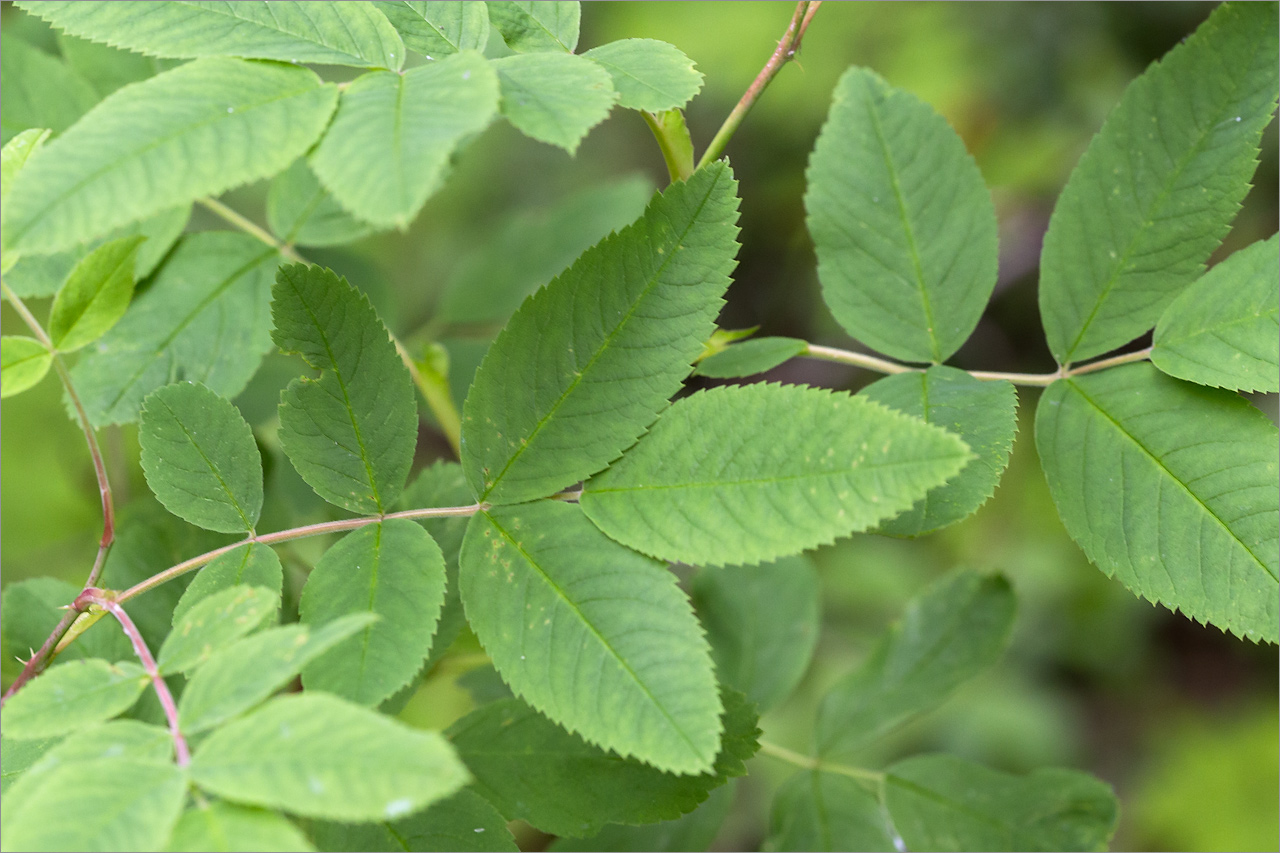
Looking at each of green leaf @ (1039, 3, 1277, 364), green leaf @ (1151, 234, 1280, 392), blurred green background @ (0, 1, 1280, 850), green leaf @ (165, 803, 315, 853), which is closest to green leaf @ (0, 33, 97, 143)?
green leaf @ (165, 803, 315, 853)

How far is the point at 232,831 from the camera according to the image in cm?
69

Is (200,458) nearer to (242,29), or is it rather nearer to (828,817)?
(242,29)

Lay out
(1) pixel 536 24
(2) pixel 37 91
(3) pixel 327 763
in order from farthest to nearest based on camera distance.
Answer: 1. (2) pixel 37 91
2. (1) pixel 536 24
3. (3) pixel 327 763

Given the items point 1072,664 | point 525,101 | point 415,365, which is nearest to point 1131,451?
point 525,101

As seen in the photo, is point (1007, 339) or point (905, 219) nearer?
point (905, 219)

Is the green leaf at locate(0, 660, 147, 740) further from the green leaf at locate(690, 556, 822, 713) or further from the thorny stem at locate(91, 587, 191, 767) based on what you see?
the green leaf at locate(690, 556, 822, 713)

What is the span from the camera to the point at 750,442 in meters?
0.92

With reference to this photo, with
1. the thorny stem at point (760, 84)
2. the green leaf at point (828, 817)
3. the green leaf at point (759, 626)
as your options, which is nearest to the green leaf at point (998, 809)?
the green leaf at point (828, 817)

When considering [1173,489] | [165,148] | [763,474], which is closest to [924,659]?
[1173,489]

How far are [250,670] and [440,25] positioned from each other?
26.2 inches

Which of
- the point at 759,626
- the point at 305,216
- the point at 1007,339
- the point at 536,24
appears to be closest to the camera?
the point at 536,24

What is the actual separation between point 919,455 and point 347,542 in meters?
0.58

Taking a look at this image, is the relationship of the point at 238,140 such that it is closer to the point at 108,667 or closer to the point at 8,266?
the point at 8,266

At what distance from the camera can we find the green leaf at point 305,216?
4.91 feet
